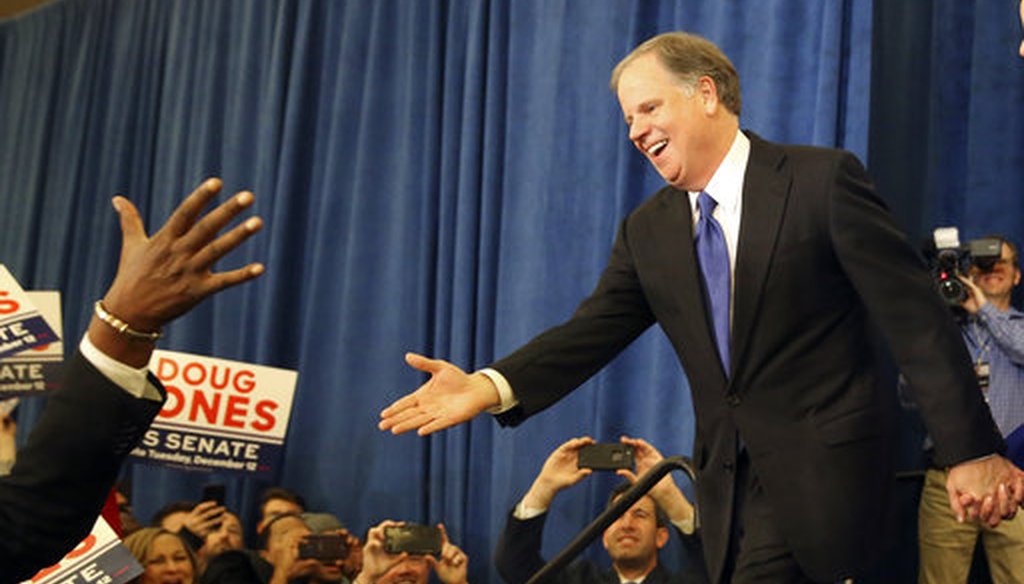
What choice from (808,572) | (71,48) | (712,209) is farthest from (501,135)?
(71,48)

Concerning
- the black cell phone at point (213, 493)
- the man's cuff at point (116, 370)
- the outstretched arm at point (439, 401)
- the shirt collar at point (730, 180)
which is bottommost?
the black cell phone at point (213, 493)

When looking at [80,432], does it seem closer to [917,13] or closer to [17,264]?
[917,13]

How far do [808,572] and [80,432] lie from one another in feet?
4.92

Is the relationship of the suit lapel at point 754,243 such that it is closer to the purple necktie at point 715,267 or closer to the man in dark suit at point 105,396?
the purple necktie at point 715,267

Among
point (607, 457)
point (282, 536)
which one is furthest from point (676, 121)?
point (282, 536)

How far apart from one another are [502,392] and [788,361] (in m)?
0.59

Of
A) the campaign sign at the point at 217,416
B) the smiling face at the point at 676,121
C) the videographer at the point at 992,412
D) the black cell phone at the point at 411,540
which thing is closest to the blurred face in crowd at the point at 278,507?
the campaign sign at the point at 217,416

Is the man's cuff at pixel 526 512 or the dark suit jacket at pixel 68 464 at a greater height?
the dark suit jacket at pixel 68 464

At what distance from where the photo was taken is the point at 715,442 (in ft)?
8.36

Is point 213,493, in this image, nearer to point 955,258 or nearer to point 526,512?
point 526,512

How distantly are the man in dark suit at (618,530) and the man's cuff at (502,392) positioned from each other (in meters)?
1.73

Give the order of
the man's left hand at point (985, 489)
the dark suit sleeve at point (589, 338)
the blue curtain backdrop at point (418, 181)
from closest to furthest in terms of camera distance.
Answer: the man's left hand at point (985, 489), the dark suit sleeve at point (589, 338), the blue curtain backdrop at point (418, 181)

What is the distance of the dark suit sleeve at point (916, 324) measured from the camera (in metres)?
2.35

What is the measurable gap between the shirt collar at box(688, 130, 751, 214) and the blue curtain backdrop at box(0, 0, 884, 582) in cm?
218
